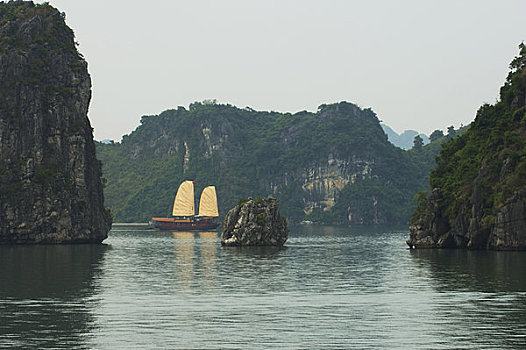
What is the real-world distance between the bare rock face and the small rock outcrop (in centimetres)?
2656

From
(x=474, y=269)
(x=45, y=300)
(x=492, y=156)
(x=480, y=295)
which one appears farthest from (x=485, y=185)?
(x=45, y=300)

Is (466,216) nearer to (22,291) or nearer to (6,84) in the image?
(22,291)

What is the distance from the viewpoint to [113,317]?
4034 centimetres

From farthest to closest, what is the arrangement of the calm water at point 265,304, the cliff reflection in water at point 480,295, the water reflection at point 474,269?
the water reflection at point 474,269
the cliff reflection in water at point 480,295
the calm water at point 265,304

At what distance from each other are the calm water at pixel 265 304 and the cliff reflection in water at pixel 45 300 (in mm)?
71

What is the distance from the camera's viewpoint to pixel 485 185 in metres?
97.2

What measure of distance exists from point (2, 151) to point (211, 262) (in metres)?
50.4

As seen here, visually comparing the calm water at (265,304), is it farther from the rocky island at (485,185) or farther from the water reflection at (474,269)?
the rocky island at (485,185)

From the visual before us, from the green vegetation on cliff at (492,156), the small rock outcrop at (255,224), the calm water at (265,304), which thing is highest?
the green vegetation on cliff at (492,156)

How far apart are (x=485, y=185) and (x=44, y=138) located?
214 feet

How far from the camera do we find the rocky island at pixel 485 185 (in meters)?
90.8

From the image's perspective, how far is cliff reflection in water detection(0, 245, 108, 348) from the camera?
112 ft

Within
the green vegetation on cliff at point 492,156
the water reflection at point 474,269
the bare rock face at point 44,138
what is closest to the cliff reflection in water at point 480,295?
the water reflection at point 474,269

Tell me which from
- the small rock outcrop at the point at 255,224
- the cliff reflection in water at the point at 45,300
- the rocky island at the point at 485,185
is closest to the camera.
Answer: the cliff reflection in water at the point at 45,300
